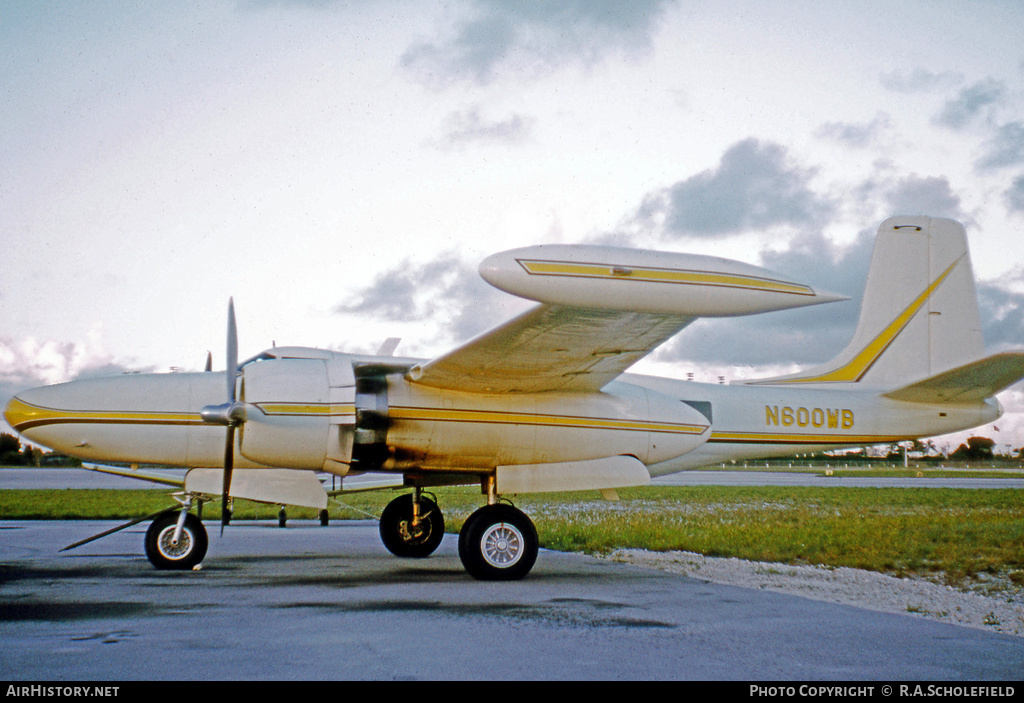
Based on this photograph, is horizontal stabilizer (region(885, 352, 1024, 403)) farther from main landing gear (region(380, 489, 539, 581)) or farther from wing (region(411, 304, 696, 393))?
main landing gear (region(380, 489, 539, 581))

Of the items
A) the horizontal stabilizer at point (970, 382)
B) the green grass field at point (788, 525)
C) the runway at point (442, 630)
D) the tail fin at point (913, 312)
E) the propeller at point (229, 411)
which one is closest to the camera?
the runway at point (442, 630)

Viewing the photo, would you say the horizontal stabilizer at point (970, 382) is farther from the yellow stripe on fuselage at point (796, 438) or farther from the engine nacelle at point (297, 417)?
the engine nacelle at point (297, 417)

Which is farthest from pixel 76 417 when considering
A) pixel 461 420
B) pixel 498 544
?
pixel 498 544

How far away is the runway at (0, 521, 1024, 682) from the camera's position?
15.1ft

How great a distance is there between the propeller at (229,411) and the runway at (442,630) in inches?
47.0

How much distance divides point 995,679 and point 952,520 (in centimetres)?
1429

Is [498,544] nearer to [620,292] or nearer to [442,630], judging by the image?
[442,630]

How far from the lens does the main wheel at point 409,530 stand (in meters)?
11.3

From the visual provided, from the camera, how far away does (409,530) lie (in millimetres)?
11438

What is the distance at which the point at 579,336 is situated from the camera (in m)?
7.51

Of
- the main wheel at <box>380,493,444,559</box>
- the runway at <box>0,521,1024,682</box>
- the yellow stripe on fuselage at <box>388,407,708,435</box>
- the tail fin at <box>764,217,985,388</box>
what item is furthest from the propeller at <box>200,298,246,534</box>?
the tail fin at <box>764,217,985,388</box>

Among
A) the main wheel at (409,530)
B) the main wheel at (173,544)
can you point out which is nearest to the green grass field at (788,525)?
the main wheel at (409,530)

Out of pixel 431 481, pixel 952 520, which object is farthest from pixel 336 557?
pixel 952 520

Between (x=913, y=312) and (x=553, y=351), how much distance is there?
7.38 m
